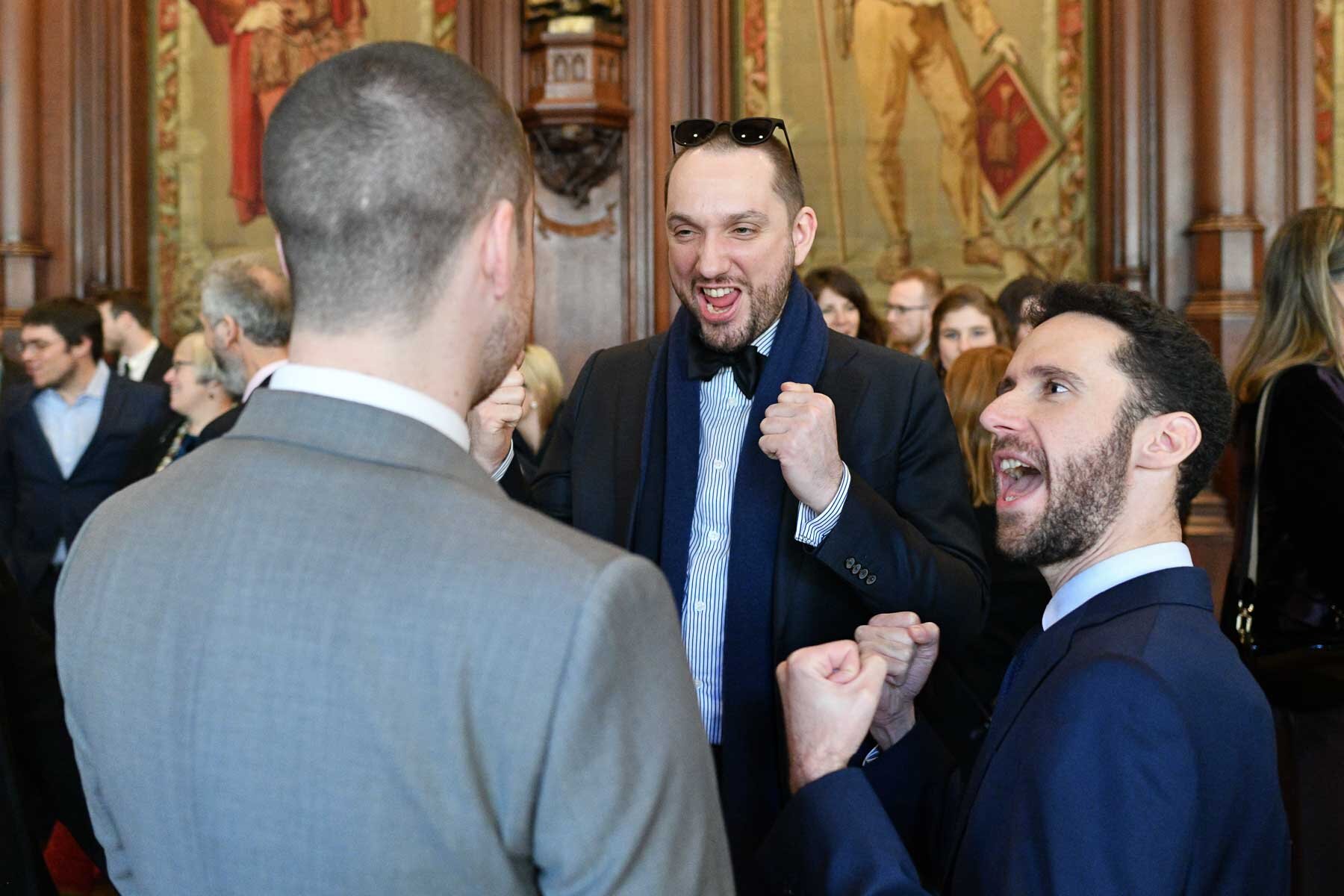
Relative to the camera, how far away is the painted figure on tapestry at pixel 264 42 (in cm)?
736

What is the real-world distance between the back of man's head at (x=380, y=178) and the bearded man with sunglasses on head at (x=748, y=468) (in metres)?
1.15

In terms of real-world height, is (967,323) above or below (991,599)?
above

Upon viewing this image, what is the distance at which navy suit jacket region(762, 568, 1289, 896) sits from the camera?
146cm

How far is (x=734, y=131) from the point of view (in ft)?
8.21

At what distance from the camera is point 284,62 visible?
7402 mm

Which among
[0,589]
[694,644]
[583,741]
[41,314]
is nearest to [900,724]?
[694,644]

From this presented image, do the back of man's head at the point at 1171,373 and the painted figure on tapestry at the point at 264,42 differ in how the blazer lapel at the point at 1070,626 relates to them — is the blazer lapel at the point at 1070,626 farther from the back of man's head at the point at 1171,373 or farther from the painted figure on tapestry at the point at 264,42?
the painted figure on tapestry at the point at 264,42

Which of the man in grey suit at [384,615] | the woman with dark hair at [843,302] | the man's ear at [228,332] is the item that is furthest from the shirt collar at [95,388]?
the man in grey suit at [384,615]

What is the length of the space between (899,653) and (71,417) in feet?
15.2

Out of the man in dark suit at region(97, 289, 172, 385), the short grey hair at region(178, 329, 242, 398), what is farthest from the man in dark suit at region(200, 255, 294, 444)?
the man in dark suit at region(97, 289, 172, 385)

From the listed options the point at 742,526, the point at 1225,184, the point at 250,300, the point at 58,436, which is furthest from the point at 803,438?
the point at 1225,184

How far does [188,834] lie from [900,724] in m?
1.13

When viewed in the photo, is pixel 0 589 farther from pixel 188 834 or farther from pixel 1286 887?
pixel 1286 887

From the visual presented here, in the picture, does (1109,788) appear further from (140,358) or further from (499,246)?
(140,358)
